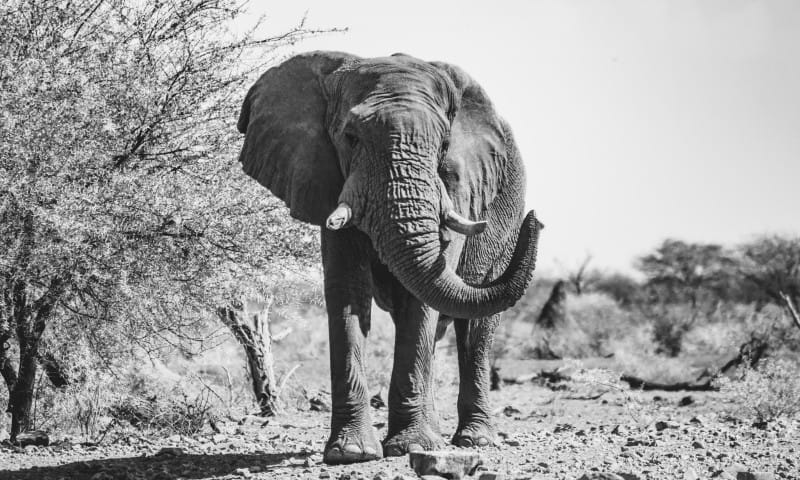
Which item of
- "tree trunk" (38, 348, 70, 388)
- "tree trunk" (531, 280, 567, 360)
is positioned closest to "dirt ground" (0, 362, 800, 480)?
"tree trunk" (38, 348, 70, 388)

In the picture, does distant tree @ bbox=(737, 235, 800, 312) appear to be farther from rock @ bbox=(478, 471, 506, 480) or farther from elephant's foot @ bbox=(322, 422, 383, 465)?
rock @ bbox=(478, 471, 506, 480)

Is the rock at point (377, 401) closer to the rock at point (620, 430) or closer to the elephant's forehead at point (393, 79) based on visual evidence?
the rock at point (620, 430)

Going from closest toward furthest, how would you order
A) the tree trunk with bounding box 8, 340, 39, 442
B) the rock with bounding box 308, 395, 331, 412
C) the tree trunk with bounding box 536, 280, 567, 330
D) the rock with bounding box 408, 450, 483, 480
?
the rock with bounding box 408, 450, 483, 480, the tree trunk with bounding box 8, 340, 39, 442, the rock with bounding box 308, 395, 331, 412, the tree trunk with bounding box 536, 280, 567, 330

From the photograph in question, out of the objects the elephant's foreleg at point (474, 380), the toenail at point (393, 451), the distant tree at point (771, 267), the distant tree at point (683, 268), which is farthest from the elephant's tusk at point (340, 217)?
the distant tree at point (683, 268)

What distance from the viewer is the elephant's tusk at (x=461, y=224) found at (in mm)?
6430

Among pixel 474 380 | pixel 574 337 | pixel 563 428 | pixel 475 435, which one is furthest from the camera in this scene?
pixel 574 337

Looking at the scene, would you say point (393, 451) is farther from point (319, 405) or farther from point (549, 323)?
point (549, 323)

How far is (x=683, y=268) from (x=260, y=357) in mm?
33833

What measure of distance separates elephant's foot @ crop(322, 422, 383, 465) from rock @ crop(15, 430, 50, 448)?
236cm

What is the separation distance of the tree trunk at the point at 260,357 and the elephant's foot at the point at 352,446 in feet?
13.2

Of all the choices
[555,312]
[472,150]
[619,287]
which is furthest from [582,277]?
[472,150]

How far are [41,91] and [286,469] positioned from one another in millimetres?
3228

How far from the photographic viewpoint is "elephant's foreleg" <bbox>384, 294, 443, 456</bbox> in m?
6.78

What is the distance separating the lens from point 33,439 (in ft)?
25.1
